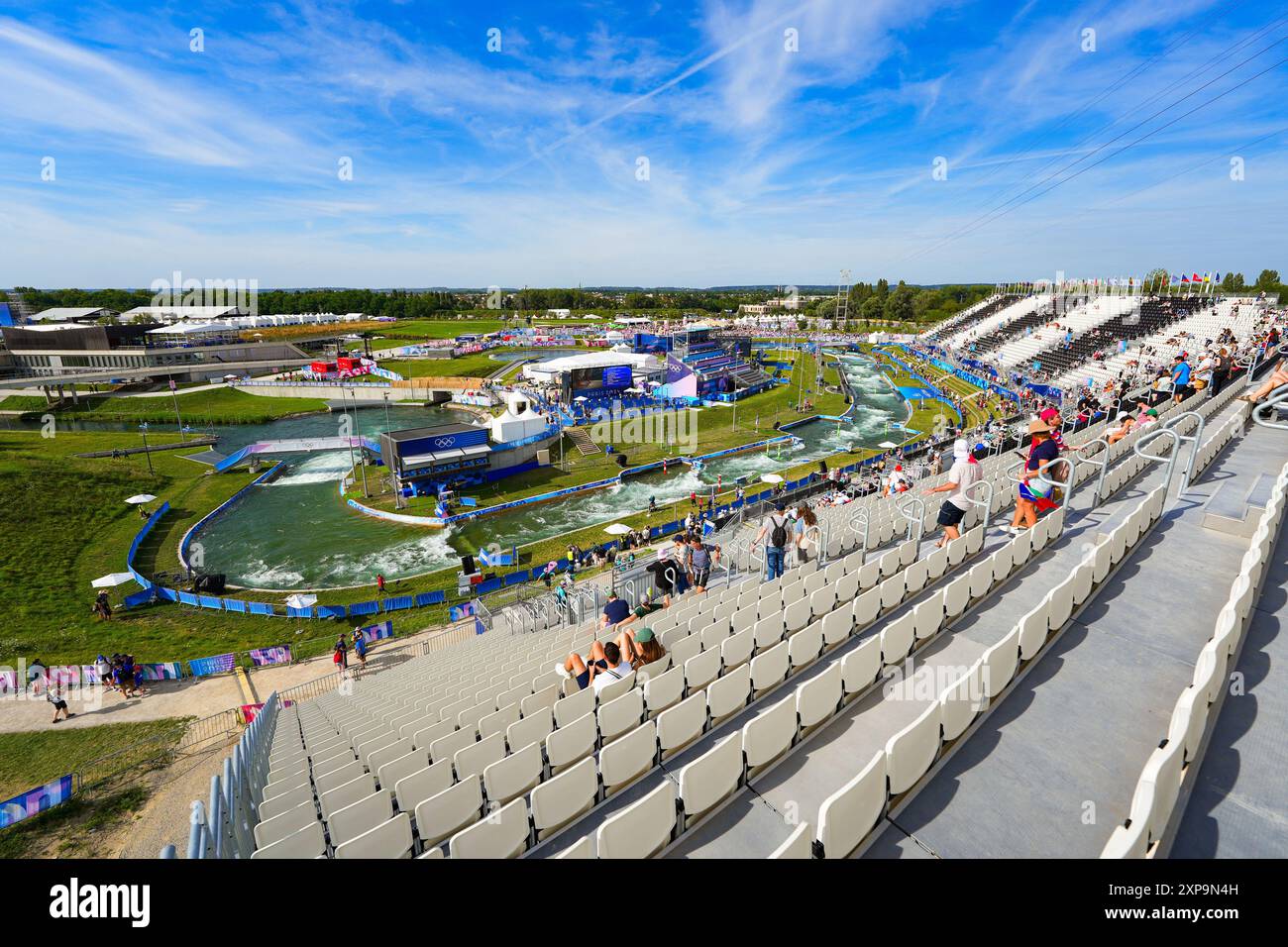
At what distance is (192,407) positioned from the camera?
63.4m

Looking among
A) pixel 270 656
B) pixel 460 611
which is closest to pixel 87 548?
pixel 270 656

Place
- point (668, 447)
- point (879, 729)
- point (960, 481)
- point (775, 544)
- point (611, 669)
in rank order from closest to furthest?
point (879, 729)
point (611, 669)
point (960, 481)
point (775, 544)
point (668, 447)

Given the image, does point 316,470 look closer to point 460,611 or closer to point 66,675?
point 66,675

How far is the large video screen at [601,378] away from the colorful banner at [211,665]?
149 ft

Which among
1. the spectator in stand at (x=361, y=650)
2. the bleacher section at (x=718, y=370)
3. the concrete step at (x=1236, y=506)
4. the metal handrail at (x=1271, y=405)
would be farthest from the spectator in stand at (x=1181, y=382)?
the bleacher section at (x=718, y=370)

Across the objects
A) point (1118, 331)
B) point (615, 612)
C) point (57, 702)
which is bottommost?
point (57, 702)

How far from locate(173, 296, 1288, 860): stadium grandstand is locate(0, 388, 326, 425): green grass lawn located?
201ft

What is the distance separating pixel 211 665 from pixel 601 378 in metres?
47.6

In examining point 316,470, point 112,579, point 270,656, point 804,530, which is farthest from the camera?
point 316,470

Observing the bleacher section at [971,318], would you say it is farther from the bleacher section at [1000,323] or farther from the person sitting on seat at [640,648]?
the person sitting on seat at [640,648]

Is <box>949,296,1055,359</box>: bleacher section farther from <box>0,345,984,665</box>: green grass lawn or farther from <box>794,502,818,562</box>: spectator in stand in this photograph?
<box>794,502,818,562</box>: spectator in stand

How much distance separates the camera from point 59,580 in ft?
80.3
